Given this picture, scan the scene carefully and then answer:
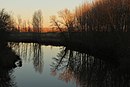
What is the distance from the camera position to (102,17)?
140 feet

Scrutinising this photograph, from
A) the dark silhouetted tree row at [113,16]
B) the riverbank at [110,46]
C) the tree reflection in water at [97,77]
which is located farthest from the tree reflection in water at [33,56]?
the dark silhouetted tree row at [113,16]

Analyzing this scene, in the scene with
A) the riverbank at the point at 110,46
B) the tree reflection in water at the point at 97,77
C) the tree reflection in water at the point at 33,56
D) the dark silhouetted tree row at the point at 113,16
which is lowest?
the tree reflection in water at the point at 33,56

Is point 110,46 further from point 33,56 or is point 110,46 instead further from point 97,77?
point 33,56

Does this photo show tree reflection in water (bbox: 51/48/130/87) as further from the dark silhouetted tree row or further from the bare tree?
the bare tree

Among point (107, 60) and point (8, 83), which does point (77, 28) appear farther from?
point (8, 83)

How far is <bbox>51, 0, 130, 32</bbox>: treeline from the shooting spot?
118ft

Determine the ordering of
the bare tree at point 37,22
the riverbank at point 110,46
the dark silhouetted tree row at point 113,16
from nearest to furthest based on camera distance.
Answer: the riverbank at point 110,46, the dark silhouetted tree row at point 113,16, the bare tree at point 37,22

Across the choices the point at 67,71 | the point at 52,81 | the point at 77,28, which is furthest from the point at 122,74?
the point at 77,28

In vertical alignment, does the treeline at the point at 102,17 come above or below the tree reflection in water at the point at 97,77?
above

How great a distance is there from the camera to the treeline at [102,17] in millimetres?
35844

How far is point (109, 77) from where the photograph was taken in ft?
75.7

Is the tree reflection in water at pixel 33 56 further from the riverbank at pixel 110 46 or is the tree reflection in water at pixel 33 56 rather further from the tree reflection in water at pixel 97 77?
the riverbank at pixel 110 46

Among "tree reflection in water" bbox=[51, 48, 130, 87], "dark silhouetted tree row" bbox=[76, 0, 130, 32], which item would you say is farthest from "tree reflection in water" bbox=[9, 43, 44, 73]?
"dark silhouetted tree row" bbox=[76, 0, 130, 32]

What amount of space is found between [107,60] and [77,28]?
29805 mm
